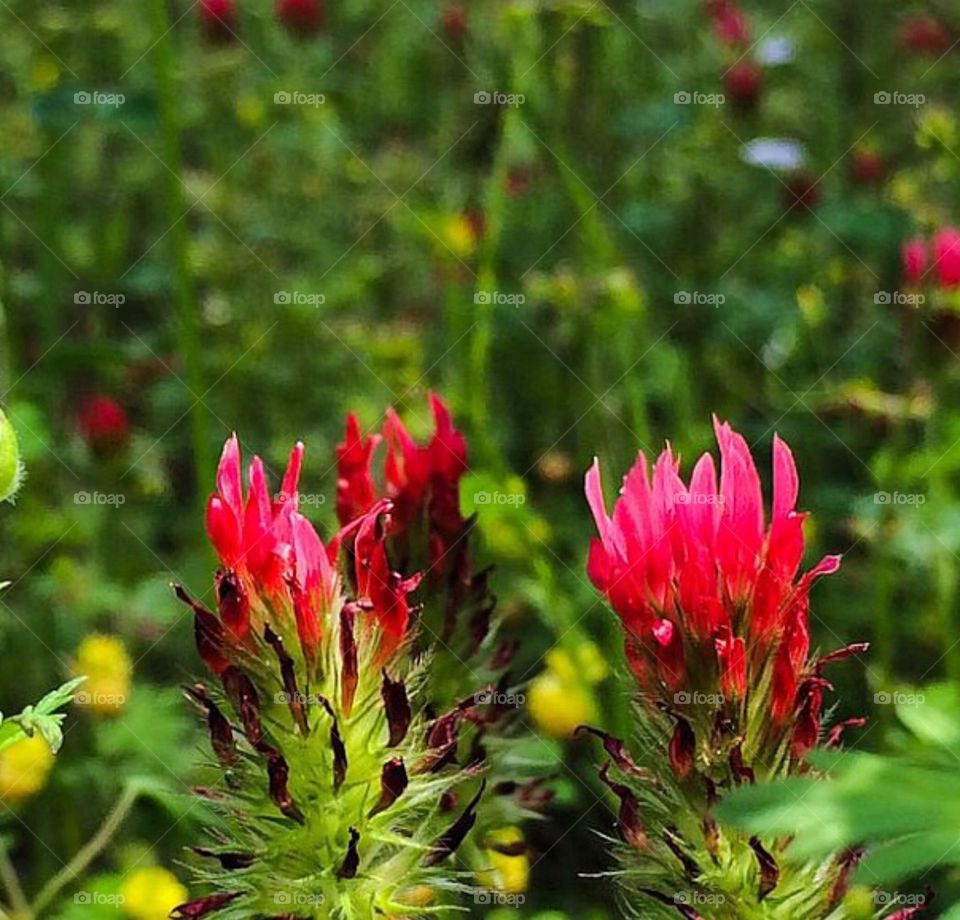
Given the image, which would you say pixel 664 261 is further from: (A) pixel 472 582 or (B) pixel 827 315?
(A) pixel 472 582

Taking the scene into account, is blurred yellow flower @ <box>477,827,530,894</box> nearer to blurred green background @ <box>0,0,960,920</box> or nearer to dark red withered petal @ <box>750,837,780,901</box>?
blurred green background @ <box>0,0,960,920</box>

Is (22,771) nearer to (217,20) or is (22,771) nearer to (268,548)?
(268,548)

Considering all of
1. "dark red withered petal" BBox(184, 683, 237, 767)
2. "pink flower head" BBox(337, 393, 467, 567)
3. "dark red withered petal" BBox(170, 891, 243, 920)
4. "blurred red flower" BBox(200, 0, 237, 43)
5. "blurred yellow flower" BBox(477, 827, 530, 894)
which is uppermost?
"blurred red flower" BBox(200, 0, 237, 43)

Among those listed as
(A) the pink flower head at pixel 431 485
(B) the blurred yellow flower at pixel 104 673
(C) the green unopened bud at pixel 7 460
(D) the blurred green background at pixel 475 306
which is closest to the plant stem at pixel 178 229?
(D) the blurred green background at pixel 475 306

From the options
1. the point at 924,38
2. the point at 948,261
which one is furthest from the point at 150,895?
the point at 924,38

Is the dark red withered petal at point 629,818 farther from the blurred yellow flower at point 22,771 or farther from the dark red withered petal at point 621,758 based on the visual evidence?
the blurred yellow flower at point 22,771

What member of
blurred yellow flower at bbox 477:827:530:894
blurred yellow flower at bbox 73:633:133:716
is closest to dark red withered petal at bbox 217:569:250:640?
blurred yellow flower at bbox 477:827:530:894
